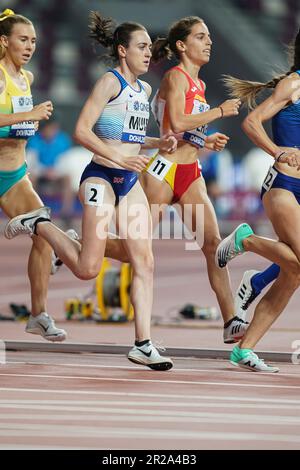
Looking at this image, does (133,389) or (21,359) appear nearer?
(133,389)

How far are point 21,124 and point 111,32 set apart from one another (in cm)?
93

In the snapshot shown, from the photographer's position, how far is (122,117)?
380 inches

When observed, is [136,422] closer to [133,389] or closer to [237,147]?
[133,389]

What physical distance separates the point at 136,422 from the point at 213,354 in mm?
3113

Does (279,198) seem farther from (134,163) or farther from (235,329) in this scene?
(235,329)

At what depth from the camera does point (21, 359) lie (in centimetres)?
1024

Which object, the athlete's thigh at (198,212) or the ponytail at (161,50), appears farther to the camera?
the ponytail at (161,50)

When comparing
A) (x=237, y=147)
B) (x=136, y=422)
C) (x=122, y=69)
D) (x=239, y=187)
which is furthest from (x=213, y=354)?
(x=237, y=147)

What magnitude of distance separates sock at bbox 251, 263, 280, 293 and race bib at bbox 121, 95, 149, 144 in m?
1.39

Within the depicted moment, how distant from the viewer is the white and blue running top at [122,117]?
966 cm

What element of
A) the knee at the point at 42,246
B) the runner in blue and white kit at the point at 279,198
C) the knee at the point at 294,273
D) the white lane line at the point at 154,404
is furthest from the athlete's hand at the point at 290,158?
the knee at the point at 42,246

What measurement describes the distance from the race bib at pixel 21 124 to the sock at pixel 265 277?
1901 millimetres

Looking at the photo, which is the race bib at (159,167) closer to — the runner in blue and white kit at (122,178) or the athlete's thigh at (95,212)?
the runner in blue and white kit at (122,178)

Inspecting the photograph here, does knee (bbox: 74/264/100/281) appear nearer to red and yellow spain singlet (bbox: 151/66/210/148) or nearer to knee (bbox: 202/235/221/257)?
knee (bbox: 202/235/221/257)
